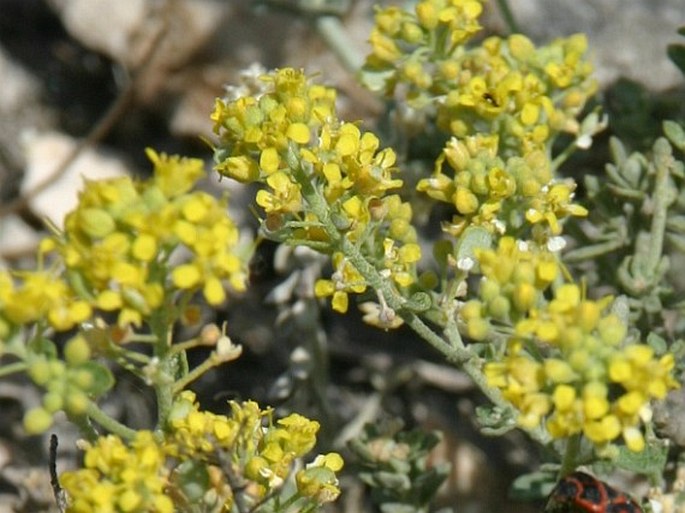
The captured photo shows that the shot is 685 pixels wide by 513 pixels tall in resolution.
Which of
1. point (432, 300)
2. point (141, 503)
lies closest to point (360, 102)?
point (432, 300)

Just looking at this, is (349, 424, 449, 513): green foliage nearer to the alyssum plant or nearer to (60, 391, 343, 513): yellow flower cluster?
the alyssum plant

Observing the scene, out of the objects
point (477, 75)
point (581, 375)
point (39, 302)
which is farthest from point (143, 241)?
point (477, 75)

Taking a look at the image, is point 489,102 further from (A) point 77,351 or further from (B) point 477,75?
(A) point 77,351

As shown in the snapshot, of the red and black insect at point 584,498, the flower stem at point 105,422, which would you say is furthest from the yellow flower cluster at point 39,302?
the red and black insect at point 584,498

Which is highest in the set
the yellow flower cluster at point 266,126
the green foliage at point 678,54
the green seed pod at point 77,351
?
the green seed pod at point 77,351

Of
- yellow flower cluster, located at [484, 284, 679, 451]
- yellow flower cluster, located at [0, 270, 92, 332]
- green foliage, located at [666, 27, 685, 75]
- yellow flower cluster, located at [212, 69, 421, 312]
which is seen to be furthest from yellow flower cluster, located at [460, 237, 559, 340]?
green foliage, located at [666, 27, 685, 75]

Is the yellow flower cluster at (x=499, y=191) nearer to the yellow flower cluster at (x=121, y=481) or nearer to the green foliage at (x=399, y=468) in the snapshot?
the green foliage at (x=399, y=468)

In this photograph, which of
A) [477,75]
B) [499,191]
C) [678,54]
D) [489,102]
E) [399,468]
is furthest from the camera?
[678,54]

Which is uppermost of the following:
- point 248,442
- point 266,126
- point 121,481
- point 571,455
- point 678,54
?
point 266,126
